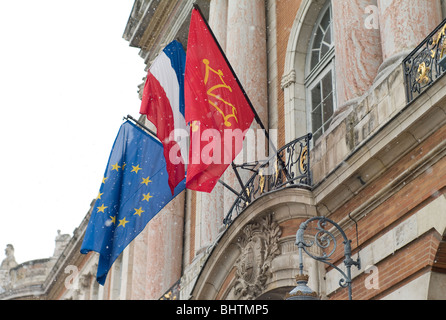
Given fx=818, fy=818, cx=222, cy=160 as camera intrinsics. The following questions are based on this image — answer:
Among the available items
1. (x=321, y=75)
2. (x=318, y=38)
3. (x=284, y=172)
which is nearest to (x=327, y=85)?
(x=321, y=75)

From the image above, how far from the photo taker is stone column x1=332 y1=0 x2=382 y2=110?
12375 millimetres

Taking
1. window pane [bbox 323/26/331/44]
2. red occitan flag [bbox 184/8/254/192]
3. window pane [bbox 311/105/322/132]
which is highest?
window pane [bbox 323/26/331/44]

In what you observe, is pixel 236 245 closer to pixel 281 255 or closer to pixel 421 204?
pixel 281 255

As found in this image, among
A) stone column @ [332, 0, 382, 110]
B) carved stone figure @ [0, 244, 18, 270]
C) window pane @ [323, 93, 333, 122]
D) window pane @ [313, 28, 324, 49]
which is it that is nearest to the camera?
stone column @ [332, 0, 382, 110]

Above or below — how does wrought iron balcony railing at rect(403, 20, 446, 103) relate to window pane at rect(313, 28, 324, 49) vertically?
below

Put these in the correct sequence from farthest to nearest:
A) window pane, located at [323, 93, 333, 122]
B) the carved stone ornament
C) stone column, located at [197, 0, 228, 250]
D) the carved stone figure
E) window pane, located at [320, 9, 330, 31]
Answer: the carved stone figure → stone column, located at [197, 0, 228, 250] → window pane, located at [320, 9, 330, 31] → window pane, located at [323, 93, 333, 122] → the carved stone ornament

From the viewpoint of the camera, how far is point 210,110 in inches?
495

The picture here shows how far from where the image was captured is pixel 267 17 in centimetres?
1842

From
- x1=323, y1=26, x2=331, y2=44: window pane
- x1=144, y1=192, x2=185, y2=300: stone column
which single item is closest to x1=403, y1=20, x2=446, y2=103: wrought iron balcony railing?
x1=323, y1=26, x2=331, y2=44: window pane

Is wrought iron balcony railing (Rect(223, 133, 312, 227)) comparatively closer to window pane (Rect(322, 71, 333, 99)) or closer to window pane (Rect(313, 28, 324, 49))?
window pane (Rect(322, 71, 333, 99))

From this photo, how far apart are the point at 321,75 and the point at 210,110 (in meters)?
3.85

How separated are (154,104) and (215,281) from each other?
3.48 metres

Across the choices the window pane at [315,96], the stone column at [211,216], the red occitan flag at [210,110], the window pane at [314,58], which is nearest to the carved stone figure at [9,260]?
the stone column at [211,216]

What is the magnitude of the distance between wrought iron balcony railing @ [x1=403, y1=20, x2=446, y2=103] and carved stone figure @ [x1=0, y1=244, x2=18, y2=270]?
157 ft
